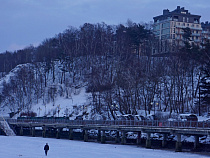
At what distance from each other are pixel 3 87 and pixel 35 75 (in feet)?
36.8

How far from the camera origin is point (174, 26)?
5438 inches

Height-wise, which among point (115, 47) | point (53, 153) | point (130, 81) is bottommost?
point (53, 153)

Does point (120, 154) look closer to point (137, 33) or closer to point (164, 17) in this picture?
point (137, 33)

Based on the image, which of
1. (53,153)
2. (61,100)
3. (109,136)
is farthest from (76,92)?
(53,153)

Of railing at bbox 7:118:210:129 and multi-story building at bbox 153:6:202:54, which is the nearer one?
railing at bbox 7:118:210:129

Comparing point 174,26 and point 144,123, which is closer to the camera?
point 144,123

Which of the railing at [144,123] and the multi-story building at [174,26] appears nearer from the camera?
the railing at [144,123]

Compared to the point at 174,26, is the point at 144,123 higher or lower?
lower

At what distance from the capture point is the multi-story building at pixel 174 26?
138 meters

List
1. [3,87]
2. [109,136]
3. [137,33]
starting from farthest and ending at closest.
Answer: [3,87] < [137,33] < [109,136]

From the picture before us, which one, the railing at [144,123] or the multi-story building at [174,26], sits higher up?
the multi-story building at [174,26]

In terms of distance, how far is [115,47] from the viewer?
128 meters

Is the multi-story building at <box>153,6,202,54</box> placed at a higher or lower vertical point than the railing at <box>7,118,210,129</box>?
higher

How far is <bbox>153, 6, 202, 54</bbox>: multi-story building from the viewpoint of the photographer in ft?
452
